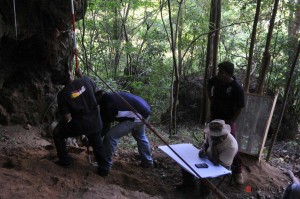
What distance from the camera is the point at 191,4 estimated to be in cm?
1303

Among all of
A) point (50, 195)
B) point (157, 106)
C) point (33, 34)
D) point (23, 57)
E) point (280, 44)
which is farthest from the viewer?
point (157, 106)

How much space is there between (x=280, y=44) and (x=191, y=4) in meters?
4.47

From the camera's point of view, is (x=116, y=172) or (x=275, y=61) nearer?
(x=116, y=172)

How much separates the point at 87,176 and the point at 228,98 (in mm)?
2650

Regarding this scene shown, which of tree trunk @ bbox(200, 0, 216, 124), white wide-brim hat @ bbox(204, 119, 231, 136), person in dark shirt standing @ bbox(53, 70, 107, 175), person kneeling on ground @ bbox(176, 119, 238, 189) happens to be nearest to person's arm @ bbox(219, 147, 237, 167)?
person kneeling on ground @ bbox(176, 119, 238, 189)

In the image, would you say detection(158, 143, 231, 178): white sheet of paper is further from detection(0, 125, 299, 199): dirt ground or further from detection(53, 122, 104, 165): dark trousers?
detection(53, 122, 104, 165): dark trousers

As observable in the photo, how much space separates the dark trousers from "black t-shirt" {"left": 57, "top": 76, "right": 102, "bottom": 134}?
10 centimetres

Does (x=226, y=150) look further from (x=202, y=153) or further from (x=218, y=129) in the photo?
(x=202, y=153)

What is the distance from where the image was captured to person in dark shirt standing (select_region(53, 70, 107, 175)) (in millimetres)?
4816

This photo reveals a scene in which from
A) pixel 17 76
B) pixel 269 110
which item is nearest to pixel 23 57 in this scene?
pixel 17 76

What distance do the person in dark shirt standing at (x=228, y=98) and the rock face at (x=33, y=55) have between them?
3126mm

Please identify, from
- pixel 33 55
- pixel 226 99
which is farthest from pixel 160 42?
pixel 226 99

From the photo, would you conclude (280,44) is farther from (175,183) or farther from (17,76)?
(17,76)

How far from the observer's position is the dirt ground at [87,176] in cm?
439
